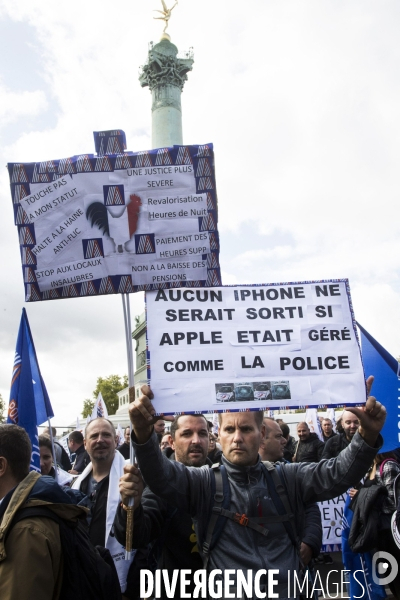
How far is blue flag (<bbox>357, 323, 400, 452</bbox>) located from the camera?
446 centimetres

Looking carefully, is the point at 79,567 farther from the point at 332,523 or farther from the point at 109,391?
the point at 109,391

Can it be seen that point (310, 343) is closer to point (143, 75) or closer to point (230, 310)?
point (230, 310)

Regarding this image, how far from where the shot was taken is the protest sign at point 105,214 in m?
3.72

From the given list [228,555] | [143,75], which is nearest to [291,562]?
[228,555]

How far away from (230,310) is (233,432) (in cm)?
75

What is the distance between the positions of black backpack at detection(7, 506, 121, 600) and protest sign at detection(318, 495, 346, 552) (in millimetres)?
5809

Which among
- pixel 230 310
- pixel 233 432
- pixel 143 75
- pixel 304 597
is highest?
pixel 143 75

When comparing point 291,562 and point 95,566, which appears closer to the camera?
point 95,566

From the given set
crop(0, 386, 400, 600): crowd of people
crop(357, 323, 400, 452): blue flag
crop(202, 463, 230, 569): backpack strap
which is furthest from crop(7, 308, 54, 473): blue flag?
crop(357, 323, 400, 452): blue flag

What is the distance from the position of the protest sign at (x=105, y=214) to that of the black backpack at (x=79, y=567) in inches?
63.8

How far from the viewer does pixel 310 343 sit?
338cm

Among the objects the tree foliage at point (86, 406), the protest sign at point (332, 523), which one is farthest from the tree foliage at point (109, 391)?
the protest sign at point (332, 523)

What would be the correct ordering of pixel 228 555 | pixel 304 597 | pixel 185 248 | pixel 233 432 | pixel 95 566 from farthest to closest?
1. pixel 185 248
2. pixel 304 597
3. pixel 233 432
4. pixel 228 555
5. pixel 95 566

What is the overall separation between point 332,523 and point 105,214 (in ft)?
19.8
